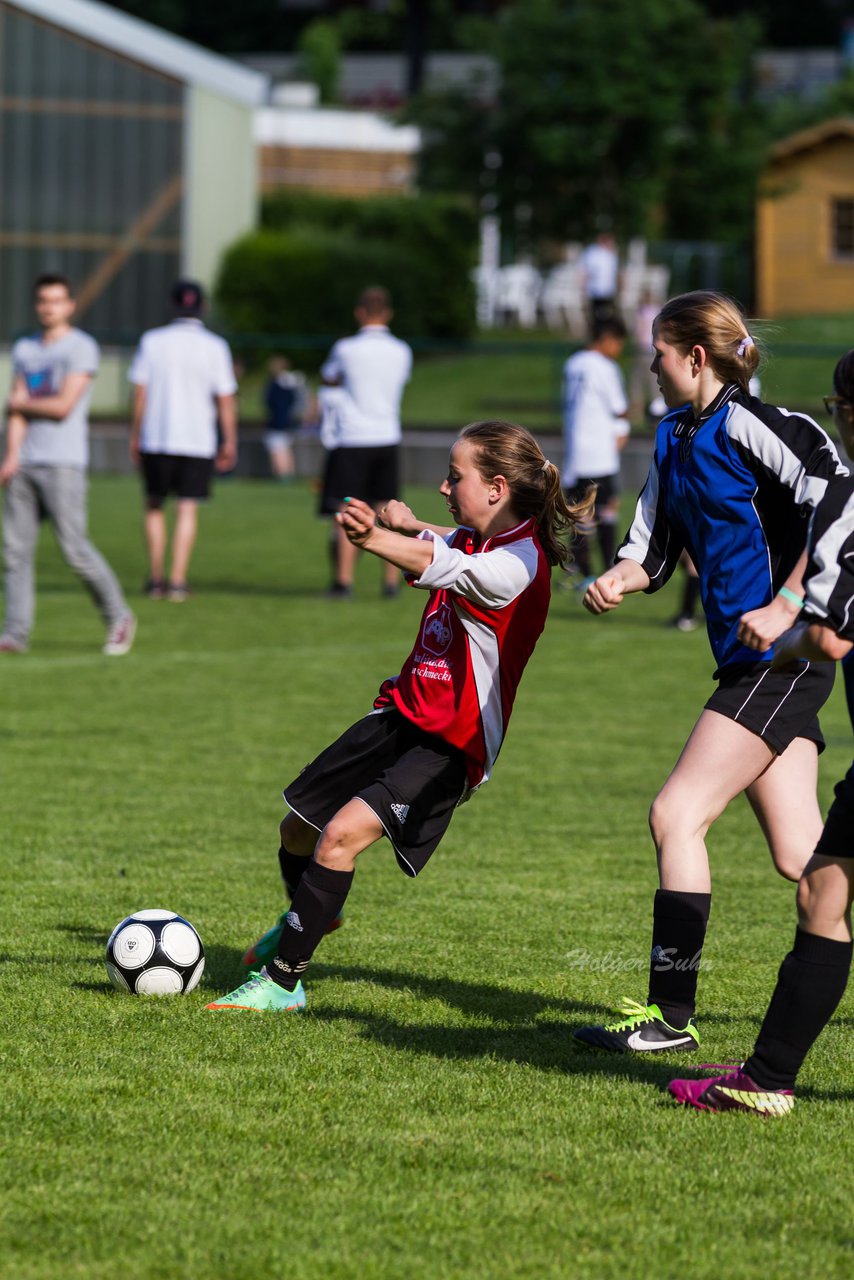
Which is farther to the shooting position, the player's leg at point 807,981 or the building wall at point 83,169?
the building wall at point 83,169

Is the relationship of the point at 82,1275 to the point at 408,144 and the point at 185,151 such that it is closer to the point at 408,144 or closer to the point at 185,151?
the point at 185,151

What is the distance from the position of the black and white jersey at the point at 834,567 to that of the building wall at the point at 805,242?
1653 inches

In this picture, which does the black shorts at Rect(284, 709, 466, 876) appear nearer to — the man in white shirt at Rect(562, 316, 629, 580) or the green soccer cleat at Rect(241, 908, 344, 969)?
the green soccer cleat at Rect(241, 908, 344, 969)

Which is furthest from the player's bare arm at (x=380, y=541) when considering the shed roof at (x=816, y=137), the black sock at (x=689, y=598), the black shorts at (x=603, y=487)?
the shed roof at (x=816, y=137)

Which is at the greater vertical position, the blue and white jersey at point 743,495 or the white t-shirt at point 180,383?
the white t-shirt at point 180,383

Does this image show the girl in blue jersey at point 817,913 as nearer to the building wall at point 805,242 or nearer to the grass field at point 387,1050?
the grass field at point 387,1050

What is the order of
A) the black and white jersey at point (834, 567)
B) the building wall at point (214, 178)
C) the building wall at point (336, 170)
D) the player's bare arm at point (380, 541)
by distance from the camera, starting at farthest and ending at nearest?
the building wall at point (336, 170), the building wall at point (214, 178), the player's bare arm at point (380, 541), the black and white jersey at point (834, 567)

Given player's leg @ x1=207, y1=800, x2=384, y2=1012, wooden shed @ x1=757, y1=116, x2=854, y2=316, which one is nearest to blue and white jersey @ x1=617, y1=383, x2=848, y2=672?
player's leg @ x1=207, y1=800, x2=384, y2=1012

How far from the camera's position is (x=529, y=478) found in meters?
4.70

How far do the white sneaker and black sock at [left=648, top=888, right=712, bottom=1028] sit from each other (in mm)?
7755

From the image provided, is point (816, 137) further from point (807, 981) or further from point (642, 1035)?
point (807, 981)

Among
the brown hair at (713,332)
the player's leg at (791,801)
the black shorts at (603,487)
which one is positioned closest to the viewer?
the brown hair at (713,332)

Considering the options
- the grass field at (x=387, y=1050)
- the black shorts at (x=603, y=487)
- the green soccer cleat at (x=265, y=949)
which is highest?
the black shorts at (x=603, y=487)

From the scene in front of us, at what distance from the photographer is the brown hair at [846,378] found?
368 centimetres
